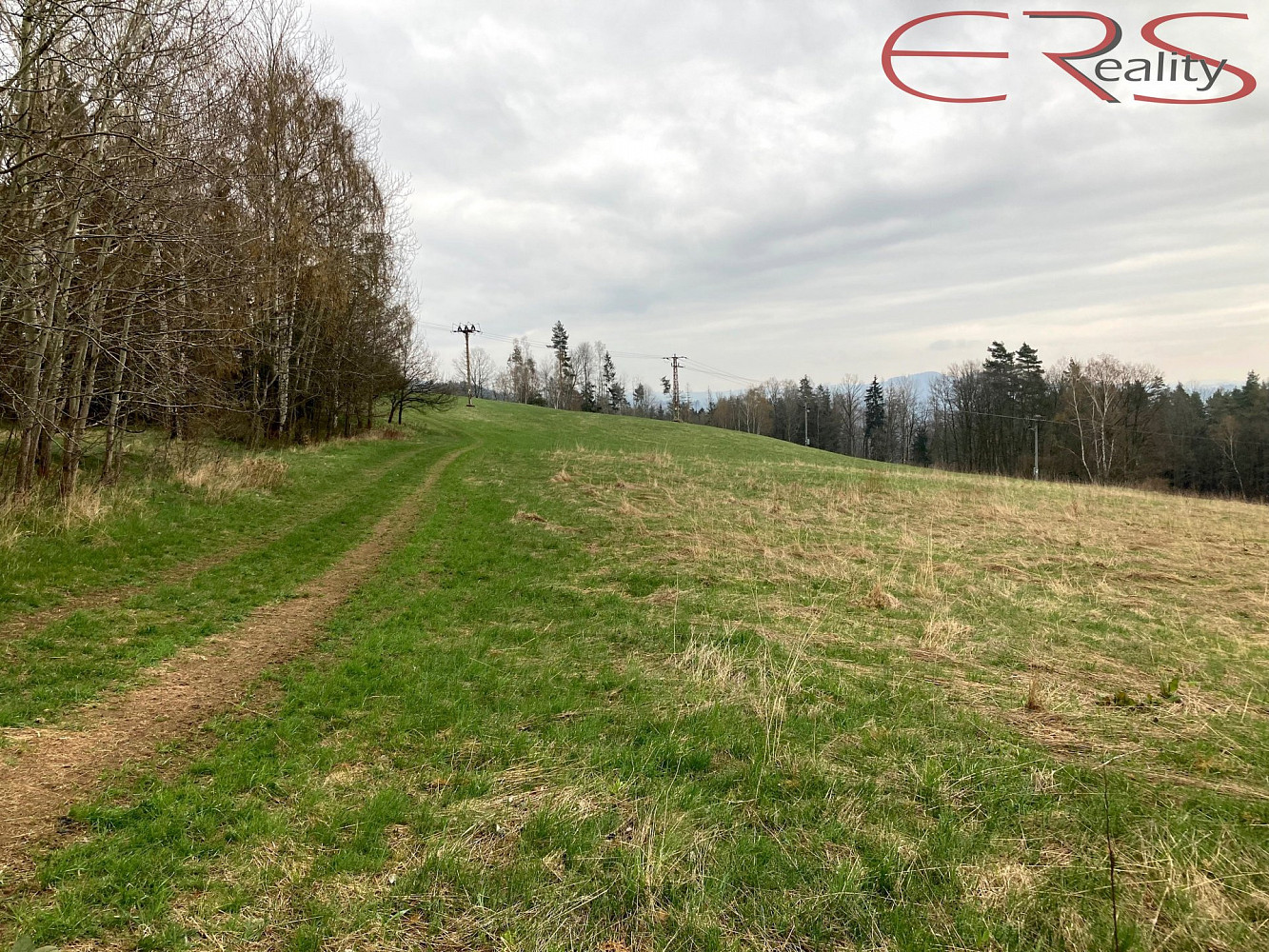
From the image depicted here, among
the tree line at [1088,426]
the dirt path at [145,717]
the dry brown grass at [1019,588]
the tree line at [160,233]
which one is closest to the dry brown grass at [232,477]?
the tree line at [160,233]

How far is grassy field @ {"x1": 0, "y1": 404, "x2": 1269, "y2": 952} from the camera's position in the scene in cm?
296

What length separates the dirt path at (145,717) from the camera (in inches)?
145

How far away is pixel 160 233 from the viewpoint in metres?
7.72

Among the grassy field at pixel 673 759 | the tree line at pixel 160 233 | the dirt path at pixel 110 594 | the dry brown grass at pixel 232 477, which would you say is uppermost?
the tree line at pixel 160 233

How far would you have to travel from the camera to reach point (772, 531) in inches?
551

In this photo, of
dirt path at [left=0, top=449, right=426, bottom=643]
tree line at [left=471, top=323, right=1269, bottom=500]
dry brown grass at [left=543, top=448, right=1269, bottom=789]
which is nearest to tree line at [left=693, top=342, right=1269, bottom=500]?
tree line at [left=471, top=323, right=1269, bottom=500]

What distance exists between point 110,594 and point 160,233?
4.89 metres

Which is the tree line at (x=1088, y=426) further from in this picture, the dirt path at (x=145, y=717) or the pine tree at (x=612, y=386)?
the dirt path at (x=145, y=717)

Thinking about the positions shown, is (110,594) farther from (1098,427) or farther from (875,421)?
(875,421)

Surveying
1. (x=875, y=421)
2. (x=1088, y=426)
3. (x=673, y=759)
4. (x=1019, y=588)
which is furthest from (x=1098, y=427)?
(x=673, y=759)

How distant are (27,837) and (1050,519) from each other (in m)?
20.1

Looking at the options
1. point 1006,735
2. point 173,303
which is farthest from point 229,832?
point 173,303

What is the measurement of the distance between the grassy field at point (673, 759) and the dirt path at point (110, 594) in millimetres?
204

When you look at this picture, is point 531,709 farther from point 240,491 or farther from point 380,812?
point 240,491
